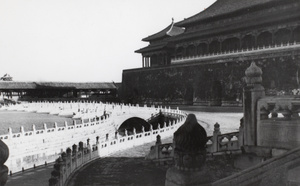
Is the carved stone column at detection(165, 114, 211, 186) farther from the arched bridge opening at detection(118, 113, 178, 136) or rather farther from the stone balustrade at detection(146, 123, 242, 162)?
the arched bridge opening at detection(118, 113, 178, 136)

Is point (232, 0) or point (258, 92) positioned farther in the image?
point (232, 0)

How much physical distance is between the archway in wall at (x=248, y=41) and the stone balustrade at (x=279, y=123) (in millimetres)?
28107

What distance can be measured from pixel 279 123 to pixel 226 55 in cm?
2849

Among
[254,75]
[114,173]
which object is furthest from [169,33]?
[254,75]

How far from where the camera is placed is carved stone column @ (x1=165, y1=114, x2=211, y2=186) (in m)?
3.65

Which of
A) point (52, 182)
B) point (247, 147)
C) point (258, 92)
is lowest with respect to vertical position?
point (52, 182)

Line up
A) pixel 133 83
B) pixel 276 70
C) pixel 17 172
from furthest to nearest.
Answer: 1. pixel 133 83
2. pixel 276 70
3. pixel 17 172

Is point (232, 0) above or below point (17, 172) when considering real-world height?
above

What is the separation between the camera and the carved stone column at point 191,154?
3650 millimetres

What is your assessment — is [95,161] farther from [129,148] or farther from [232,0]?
[232,0]

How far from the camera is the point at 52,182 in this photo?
7.24 metres

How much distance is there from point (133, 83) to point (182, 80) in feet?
33.0

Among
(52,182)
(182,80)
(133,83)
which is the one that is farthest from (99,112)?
(52,182)

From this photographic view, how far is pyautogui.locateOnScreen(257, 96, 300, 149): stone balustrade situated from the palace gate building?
21.0m
